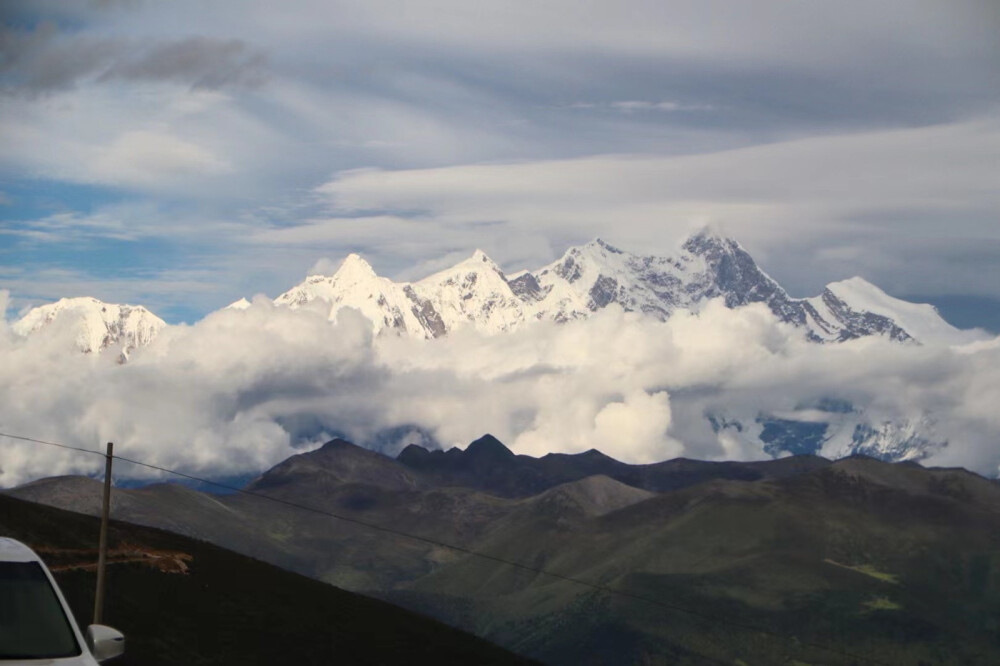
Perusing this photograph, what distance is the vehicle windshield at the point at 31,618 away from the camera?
17359 mm

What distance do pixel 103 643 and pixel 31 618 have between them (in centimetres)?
118

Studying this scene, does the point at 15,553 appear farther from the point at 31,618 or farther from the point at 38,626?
the point at 38,626

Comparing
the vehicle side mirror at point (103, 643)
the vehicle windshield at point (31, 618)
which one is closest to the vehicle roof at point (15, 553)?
the vehicle windshield at point (31, 618)

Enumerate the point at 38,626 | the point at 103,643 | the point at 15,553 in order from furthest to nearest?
the point at 15,553, the point at 103,643, the point at 38,626

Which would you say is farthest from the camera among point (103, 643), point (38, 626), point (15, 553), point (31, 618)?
point (15, 553)

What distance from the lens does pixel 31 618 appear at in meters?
17.9

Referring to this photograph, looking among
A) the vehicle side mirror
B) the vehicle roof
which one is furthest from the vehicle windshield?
the vehicle side mirror

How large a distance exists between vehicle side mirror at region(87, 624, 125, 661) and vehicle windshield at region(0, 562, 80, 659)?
0.58 metres

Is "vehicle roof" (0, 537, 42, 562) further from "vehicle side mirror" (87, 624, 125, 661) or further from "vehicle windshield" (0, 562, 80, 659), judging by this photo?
"vehicle side mirror" (87, 624, 125, 661)

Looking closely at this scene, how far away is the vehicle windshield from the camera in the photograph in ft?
57.0

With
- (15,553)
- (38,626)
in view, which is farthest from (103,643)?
(15,553)

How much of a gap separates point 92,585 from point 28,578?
194m

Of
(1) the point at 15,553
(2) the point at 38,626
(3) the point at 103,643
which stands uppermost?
(1) the point at 15,553

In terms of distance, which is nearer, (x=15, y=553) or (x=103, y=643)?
(x=103, y=643)
